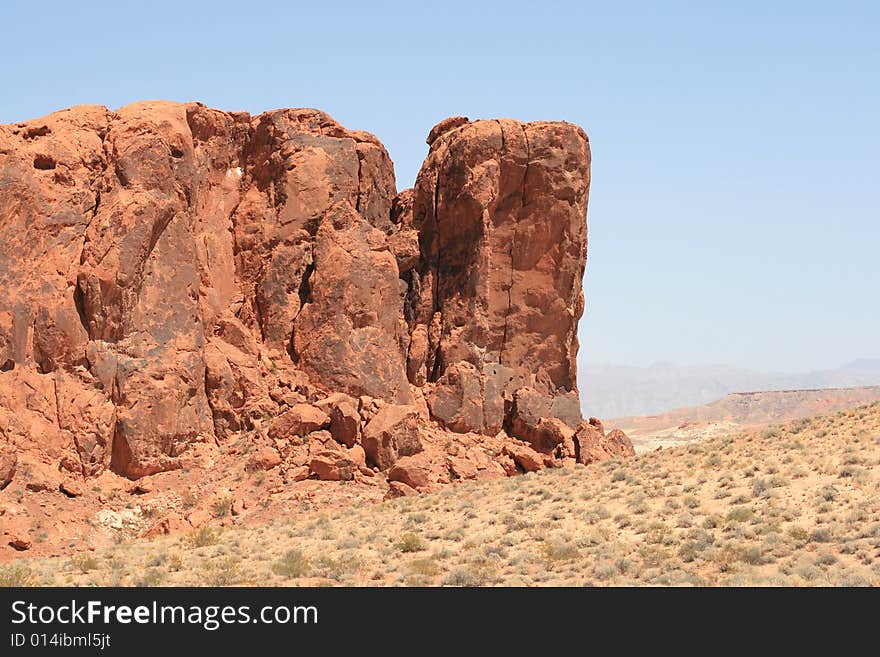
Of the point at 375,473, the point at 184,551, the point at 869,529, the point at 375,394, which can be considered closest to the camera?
the point at 869,529

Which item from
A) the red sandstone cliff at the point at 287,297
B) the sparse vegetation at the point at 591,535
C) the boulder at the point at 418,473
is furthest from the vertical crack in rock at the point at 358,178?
the sparse vegetation at the point at 591,535

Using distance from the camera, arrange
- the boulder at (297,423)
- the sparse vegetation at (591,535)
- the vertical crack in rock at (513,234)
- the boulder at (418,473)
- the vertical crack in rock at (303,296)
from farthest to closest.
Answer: the vertical crack in rock at (513,234) → the vertical crack in rock at (303,296) → the boulder at (297,423) → the boulder at (418,473) → the sparse vegetation at (591,535)

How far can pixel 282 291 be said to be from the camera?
128ft

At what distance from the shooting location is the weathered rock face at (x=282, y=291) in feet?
110

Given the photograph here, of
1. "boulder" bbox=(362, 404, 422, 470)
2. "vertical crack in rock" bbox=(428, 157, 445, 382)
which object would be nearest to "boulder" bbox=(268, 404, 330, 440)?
"boulder" bbox=(362, 404, 422, 470)

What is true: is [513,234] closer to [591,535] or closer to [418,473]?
[418,473]

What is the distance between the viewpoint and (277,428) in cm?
3509

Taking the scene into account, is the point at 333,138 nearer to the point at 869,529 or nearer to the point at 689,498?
the point at 689,498

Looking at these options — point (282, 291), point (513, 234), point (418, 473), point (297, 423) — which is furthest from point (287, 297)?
point (513, 234)

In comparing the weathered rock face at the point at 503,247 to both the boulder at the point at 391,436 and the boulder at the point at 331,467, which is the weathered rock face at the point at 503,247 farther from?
the boulder at the point at 331,467

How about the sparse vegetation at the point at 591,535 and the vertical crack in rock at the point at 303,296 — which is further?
the vertical crack in rock at the point at 303,296
